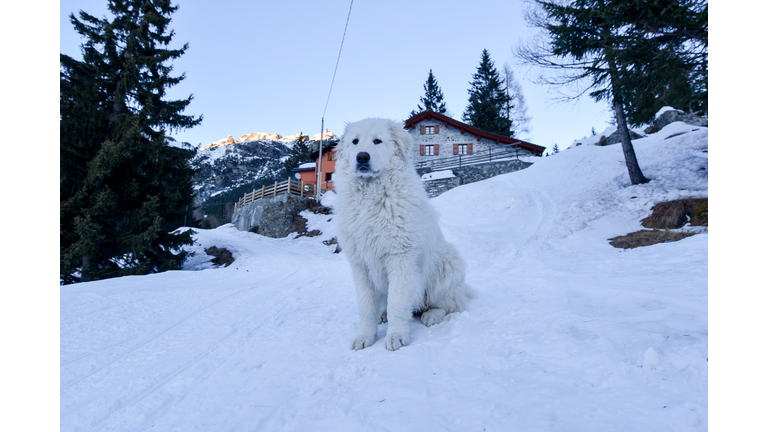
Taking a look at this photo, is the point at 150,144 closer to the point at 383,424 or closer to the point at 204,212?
the point at 383,424

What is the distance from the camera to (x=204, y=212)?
48.6 metres

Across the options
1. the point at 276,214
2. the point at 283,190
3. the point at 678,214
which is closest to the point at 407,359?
the point at 678,214

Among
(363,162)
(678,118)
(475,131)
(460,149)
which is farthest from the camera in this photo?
(460,149)

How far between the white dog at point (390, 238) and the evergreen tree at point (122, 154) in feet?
30.9

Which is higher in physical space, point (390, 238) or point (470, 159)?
point (470, 159)

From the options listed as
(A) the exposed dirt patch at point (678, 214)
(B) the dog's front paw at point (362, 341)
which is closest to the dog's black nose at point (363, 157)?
(B) the dog's front paw at point (362, 341)

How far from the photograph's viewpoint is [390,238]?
105 inches

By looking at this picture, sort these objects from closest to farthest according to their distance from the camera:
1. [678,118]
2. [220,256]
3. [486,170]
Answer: [220,256], [678,118], [486,170]

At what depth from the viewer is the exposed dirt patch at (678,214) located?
310 inches

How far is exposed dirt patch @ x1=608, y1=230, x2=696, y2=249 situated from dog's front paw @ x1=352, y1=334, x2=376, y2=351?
22.7 feet

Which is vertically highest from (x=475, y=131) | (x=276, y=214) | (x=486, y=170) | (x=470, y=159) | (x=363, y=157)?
(x=475, y=131)

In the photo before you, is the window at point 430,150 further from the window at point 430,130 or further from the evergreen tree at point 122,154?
the evergreen tree at point 122,154

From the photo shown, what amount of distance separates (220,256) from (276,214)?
30.1 ft

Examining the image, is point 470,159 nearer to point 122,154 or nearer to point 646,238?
point 646,238
